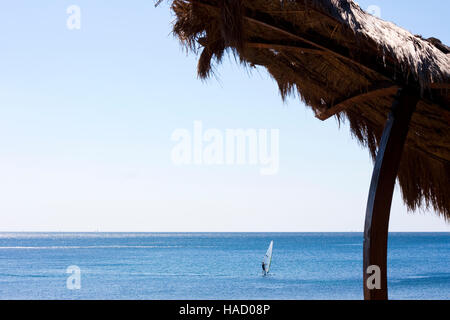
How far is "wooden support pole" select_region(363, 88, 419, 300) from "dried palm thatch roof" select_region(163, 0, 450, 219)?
0.24 meters

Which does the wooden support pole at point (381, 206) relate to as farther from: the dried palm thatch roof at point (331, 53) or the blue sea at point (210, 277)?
the blue sea at point (210, 277)

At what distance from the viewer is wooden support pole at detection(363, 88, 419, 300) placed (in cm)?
254

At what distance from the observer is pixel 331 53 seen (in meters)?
2.71

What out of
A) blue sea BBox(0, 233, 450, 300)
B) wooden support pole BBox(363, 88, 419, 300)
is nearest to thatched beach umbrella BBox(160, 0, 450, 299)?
wooden support pole BBox(363, 88, 419, 300)

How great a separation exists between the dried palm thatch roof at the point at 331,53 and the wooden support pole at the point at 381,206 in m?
0.24

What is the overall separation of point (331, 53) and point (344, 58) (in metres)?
0.07

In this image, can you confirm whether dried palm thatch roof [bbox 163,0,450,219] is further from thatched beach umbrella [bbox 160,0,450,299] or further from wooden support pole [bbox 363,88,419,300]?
wooden support pole [bbox 363,88,419,300]

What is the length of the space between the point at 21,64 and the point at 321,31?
24.5 metres

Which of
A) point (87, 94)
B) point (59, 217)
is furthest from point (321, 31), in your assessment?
point (59, 217)

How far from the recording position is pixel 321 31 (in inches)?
103

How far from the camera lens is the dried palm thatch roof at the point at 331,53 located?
2.40 m

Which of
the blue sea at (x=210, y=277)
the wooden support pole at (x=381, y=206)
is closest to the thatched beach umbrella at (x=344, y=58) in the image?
the wooden support pole at (x=381, y=206)

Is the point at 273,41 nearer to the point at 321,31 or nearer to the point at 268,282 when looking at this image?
the point at 321,31

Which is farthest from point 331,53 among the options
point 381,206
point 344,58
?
point 381,206
